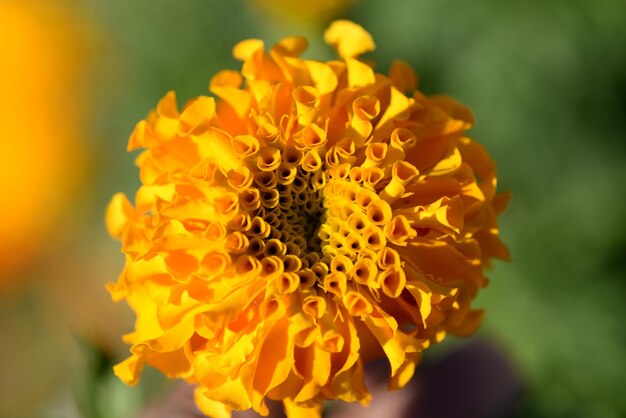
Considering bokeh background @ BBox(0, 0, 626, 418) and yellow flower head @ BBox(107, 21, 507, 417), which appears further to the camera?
bokeh background @ BBox(0, 0, 626, 418)

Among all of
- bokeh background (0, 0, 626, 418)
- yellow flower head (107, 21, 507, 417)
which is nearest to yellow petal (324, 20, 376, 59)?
yellow flower head (107, 21, 507, 417)

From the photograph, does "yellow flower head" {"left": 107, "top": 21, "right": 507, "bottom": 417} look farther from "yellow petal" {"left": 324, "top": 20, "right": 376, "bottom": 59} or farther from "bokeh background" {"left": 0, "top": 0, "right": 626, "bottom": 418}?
"bokeh background" {"left": 0, "top": 0, "right": 626, "bottom": 418}

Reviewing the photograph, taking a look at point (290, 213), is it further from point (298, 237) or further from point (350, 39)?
point (350, 39)

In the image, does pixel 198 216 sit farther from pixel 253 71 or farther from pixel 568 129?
pixel 568 129

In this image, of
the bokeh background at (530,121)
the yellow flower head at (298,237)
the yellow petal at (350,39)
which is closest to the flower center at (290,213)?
the yellow flower head at (298,237)

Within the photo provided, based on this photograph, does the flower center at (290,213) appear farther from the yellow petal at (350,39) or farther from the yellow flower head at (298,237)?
the yellow petal at (350,39)

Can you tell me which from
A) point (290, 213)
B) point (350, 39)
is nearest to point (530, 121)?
point (350, 39)

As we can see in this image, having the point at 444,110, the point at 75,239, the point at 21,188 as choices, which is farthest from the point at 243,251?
the point at 21,188

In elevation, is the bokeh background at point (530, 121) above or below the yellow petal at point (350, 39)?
below
